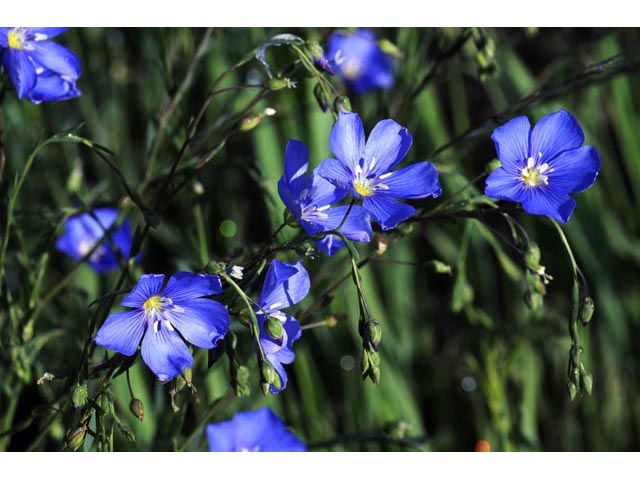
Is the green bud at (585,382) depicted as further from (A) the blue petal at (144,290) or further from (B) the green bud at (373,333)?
(A) the blue petal at (144,290)

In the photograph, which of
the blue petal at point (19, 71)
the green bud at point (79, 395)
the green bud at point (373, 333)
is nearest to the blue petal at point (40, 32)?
the blue petal at point (19, 71)

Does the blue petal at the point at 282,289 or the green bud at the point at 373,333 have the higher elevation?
the blue petal at the point at 282,289

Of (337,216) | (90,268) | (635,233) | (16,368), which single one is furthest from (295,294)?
(635,233)

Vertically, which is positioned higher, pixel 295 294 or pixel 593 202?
pixel 593 202

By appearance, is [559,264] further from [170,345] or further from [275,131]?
[170,345]

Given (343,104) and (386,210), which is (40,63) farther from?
(386,210)
